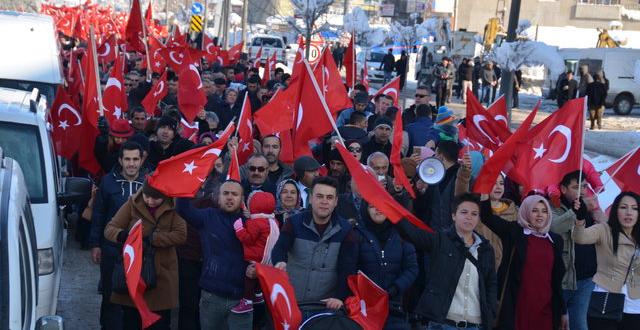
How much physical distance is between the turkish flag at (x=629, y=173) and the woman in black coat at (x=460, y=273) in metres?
2.06

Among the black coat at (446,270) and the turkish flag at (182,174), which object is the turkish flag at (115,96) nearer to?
the turkish flag at (182,174)

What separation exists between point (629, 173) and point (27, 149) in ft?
14.2

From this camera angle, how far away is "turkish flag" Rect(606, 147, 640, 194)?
8312 mm

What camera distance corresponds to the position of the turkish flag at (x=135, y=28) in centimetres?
1980

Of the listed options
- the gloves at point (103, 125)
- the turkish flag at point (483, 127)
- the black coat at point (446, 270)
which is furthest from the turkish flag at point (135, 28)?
the black coat at point (446, 270)

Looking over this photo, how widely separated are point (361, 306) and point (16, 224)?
294 cm

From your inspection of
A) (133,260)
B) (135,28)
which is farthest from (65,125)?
(135,28)

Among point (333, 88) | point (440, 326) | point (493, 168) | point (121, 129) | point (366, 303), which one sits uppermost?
point (493, 168)

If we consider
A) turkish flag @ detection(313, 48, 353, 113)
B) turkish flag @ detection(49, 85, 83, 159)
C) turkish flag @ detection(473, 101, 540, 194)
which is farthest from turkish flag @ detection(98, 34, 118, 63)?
turkish flag @ detection(473, 101, 540, 194)

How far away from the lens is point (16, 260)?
3.88 metres

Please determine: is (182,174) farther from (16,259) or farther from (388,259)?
(16,259)

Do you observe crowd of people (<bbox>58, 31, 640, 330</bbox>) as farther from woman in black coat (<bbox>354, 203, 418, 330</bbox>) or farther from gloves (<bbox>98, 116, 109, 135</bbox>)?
gloves (<bbox>98, 116, 109, 135</bbox>)

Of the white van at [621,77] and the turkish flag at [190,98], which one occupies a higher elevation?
the turkish flag at [190,98]

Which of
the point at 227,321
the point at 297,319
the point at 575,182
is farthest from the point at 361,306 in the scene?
the point at 575,182
